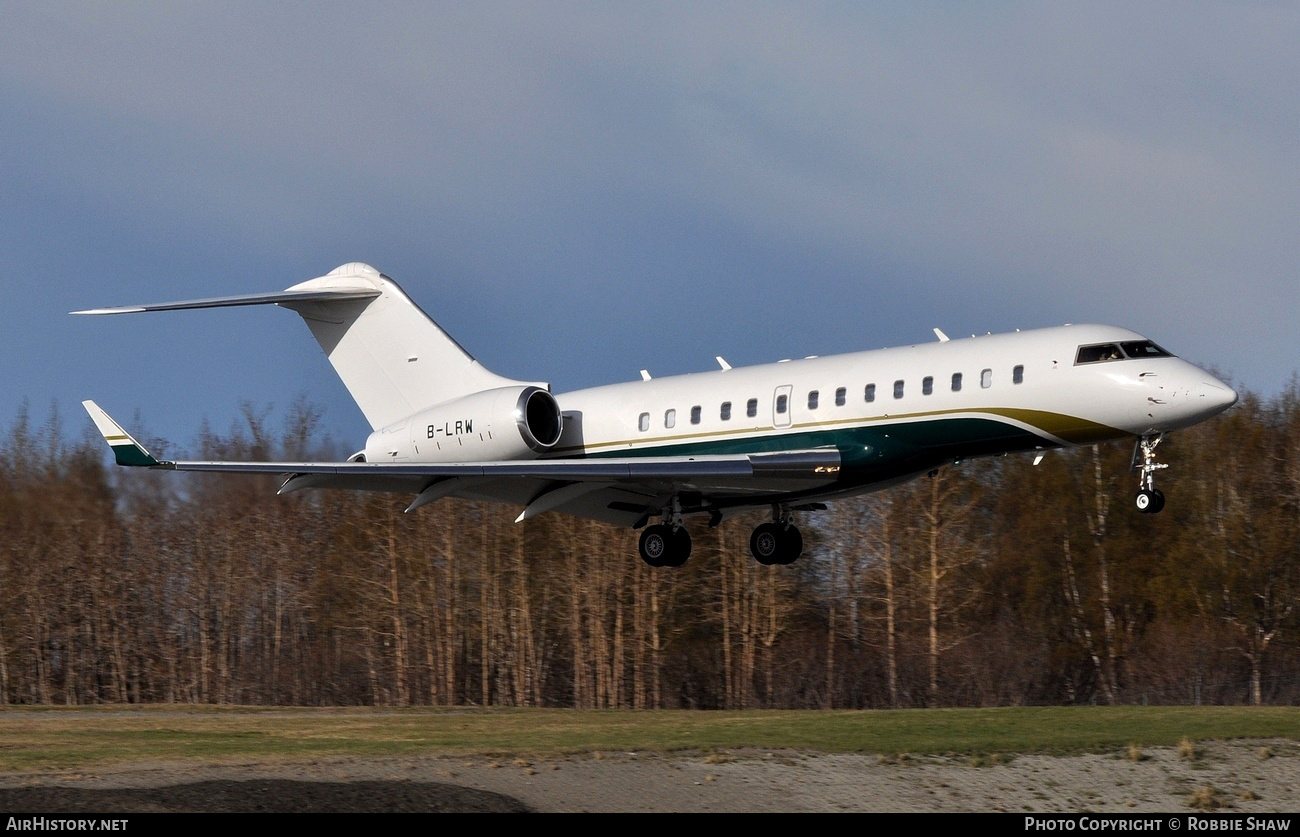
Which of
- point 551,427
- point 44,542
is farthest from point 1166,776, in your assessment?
point 44,542

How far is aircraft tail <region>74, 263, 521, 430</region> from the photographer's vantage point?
85.6 ft

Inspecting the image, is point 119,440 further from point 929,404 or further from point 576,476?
point 929,404

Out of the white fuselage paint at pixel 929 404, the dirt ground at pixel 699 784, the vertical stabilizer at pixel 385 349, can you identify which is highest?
the vertical stabilizer at pixel 385 349

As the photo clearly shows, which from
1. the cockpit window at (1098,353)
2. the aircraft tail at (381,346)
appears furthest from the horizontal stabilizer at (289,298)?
the cockpit window at (1098,353)

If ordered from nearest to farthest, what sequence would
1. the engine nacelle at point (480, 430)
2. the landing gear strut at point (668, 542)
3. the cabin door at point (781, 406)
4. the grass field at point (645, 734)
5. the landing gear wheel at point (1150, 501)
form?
the grass field at point (645, 734), the landing gear wheel at point (1150, 501), the cabin door at point (781, 406), the landing gear strut at point (668, 542), the engine nacelle at point (480, 430)

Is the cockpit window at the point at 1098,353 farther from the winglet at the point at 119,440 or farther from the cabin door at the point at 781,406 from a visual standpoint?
the winglet at the point at 119,440

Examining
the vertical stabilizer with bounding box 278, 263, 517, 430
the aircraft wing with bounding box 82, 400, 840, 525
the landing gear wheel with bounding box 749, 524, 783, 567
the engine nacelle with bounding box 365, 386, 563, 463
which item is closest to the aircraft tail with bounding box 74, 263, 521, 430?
the vertical stabilizer with bounding box 278, 263, 517, 430

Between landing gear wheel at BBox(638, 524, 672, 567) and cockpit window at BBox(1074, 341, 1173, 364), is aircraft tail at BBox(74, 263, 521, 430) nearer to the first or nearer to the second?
landing gear wheel at BBox(638, 524, 672, 567)

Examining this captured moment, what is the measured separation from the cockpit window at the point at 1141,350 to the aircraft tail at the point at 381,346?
10.5 meters

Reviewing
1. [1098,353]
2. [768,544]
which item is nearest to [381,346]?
[768,544]

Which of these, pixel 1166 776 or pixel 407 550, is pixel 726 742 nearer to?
pixel 1166 776

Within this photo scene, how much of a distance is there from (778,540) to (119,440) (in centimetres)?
972

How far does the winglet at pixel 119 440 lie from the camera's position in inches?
795
